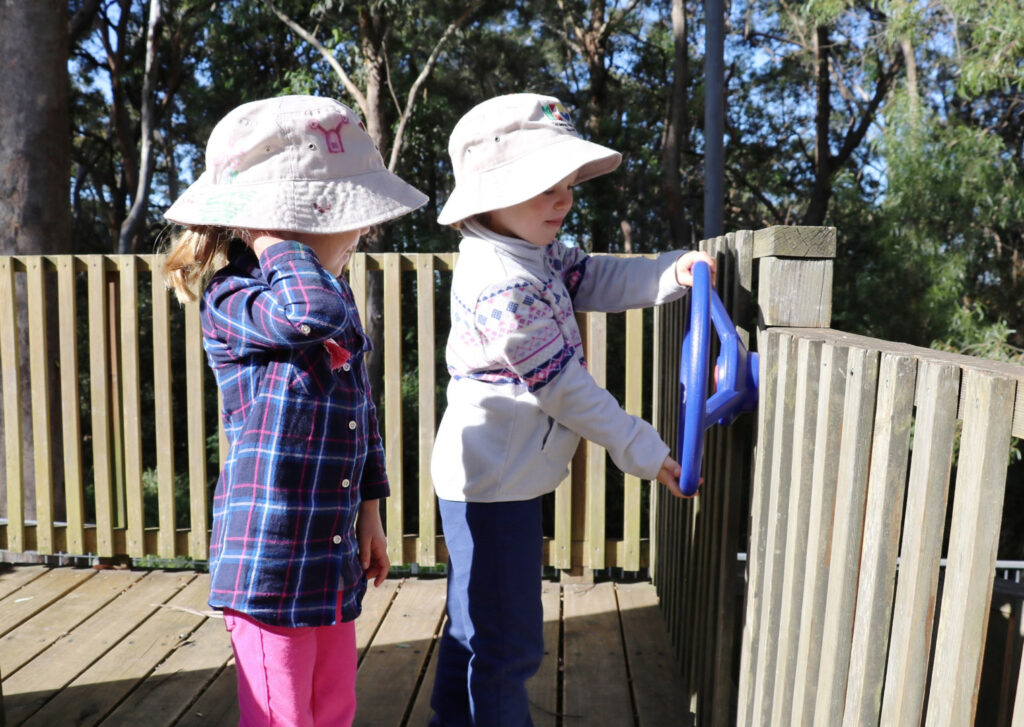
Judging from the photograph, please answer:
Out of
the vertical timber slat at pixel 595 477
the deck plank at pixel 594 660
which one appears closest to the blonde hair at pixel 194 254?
the deck plank at pixel 594 660

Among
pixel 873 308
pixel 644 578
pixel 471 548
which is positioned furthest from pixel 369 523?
pixel 873 308

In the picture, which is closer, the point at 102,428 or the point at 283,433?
the point at 283,433

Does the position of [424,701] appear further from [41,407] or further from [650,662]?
[41,407]

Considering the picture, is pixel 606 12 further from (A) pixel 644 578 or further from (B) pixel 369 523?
(B) pixel 369 523

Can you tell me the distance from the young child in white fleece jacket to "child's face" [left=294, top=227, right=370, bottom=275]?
0.23 meters

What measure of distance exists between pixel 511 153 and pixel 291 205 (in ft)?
1.66

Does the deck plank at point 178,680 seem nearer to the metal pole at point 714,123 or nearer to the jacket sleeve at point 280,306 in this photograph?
→ the jacket sleeve at point 280,306

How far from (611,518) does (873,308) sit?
407cm

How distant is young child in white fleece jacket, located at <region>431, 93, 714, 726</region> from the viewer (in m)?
1.84

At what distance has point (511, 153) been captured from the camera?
75.5 inches

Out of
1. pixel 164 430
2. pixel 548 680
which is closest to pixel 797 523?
pixel 548 680

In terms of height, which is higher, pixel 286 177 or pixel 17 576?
pixel 286 177

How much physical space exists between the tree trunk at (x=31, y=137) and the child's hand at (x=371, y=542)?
3499 millimetres

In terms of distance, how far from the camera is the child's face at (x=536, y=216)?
76.1 inches
